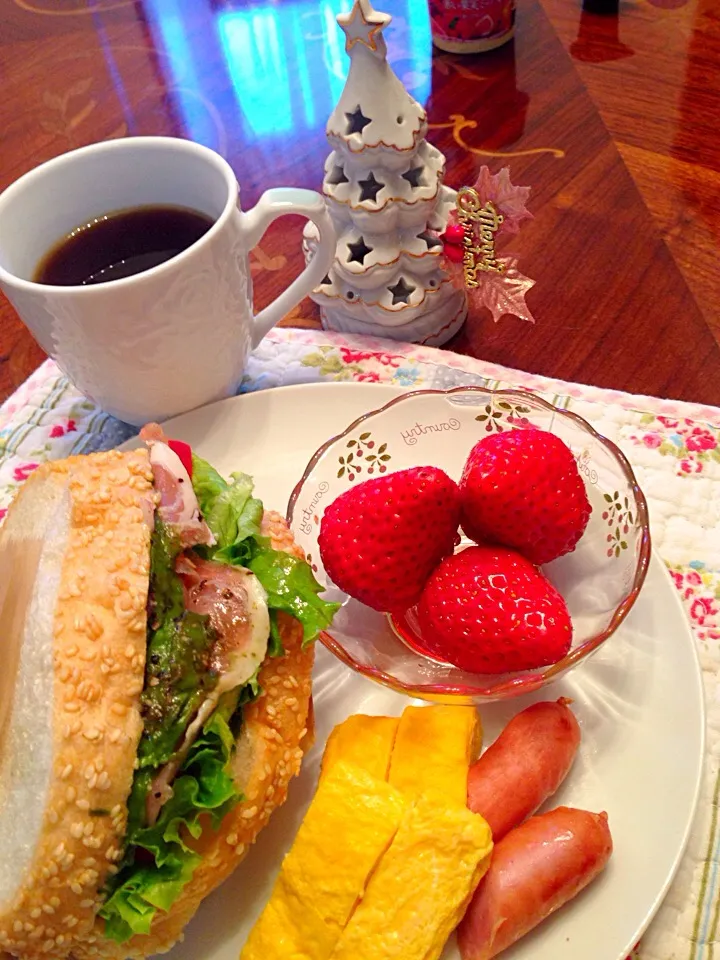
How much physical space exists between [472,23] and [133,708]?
6.45 feet

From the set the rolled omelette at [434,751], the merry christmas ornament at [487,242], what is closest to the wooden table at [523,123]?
the merry christmas ornament at [487,242]

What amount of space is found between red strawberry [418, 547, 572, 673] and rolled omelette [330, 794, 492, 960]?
207 millimetres

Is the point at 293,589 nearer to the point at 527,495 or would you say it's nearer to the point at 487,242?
the point at 527,495

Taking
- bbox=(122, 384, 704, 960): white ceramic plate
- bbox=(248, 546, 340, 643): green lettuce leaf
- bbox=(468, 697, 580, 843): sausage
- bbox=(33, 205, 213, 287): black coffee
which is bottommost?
bbox=(122, 384, 704, 960): white ceramic plate

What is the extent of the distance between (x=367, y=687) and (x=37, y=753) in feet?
1.53

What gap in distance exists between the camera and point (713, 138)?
6.28 feet

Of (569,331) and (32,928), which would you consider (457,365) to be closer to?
(569,331)

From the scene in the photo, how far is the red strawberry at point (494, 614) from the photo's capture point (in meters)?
1.09

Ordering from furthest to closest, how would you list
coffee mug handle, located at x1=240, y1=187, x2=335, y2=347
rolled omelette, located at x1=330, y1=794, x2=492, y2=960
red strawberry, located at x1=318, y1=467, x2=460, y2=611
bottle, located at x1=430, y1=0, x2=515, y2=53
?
1. bottle, located at x1=430, y1=0, x2=515, y2=53
2. coffee mug handle, located at x1=240, y1=187, x2=335, y2=347
3. red strawberry, located at x1=318, y1=467, x2=460, y2=611
4. rolled omelette, located at x1=330, y1=794, x2=492, y2=960

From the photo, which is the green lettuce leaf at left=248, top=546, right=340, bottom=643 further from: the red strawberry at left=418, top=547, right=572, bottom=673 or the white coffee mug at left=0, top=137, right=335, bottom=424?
the white coffee mug at left=0, top=137, right=335, bottom=424

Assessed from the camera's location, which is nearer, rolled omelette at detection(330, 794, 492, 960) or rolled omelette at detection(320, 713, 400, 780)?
rolled omelette at detection(330, 794, 492, 960)

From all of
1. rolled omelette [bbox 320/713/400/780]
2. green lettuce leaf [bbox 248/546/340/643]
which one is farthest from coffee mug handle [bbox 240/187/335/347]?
rolled omelette [bbox 320/713/400/780]

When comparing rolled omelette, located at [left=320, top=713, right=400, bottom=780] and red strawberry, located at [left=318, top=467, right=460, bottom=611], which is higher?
red strawberry, located at [left=318, top=467, right=460, bottom=611]

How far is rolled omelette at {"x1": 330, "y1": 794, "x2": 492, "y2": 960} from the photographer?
0.94 meters
